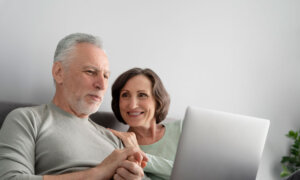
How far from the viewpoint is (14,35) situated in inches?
64.0

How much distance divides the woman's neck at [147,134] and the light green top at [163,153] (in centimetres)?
4

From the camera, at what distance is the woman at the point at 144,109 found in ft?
6.31

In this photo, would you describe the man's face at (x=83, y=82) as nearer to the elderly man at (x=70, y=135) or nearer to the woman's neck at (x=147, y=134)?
the elderly man at (x=70, y=135)

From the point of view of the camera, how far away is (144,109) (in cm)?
196

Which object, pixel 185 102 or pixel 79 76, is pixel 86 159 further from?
pixel 185 102

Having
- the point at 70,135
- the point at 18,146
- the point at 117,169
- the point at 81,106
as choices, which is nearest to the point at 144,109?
the point at 81,106

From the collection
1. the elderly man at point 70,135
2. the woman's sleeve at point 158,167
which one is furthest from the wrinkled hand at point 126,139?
the woman's sleeve at point 158,167

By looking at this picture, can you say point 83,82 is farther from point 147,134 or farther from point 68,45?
point 147,134

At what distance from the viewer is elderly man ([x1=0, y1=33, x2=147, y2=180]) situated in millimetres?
1163

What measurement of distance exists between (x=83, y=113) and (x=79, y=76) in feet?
0.53

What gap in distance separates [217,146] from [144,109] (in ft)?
2.49

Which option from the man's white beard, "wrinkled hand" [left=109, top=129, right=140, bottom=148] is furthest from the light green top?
the man's white beard

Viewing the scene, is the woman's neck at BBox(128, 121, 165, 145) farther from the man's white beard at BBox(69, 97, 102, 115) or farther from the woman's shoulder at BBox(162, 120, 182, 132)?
the man's white beard at BBox(69, 97, 102, 115)

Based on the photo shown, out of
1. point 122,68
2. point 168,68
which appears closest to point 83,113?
point 122,68
